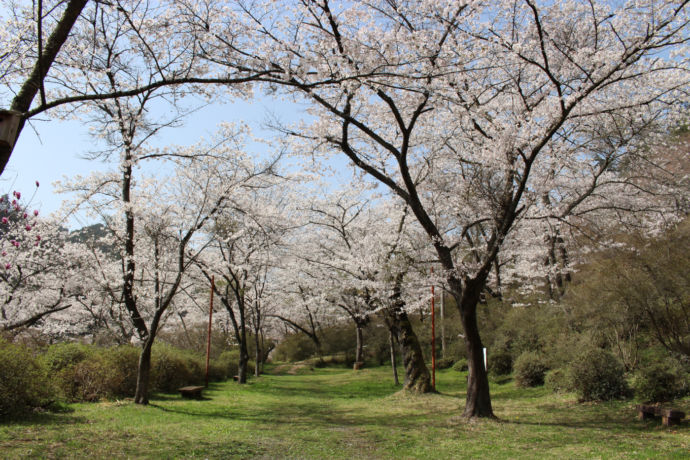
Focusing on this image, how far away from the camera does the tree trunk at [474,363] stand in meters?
8.24

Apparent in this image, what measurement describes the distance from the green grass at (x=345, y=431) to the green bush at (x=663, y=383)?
28 cm

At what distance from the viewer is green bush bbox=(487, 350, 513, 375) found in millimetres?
15430

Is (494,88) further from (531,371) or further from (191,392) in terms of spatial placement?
(191,392)

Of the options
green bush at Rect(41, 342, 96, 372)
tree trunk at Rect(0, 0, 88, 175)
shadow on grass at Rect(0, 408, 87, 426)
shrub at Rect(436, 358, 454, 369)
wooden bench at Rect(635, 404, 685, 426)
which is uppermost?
tree trunk at Rect(0, 0, 88, 175)

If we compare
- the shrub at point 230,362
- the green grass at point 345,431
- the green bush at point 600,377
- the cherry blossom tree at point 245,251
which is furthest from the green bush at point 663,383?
the shrub at point 230,362

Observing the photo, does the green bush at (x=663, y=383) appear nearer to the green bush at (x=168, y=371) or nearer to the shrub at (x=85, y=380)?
the shrub at (x=85, y=380)

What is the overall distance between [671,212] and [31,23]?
1251 cm

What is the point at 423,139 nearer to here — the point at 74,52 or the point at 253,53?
the point at 253,53

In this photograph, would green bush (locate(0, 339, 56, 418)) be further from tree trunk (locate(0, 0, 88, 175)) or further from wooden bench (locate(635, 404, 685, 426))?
wooden bench (locate(635, 404, 685, 426))

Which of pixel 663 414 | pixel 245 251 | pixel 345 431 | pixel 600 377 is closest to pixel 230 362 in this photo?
pixel 245 251

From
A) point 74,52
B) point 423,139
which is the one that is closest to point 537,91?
point 423,139

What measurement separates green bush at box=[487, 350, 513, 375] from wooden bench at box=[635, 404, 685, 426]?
26.9ft

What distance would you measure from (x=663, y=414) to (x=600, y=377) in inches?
95.2

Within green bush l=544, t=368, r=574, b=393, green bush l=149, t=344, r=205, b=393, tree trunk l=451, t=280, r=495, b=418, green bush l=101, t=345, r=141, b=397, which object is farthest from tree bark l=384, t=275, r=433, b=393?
green bush l=101, t=345, r=141, b=397
